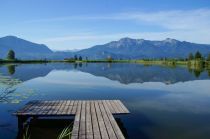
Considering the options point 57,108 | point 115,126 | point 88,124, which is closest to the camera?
point 115,126

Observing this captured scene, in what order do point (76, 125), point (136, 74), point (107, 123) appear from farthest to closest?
point (136, 74) → point (107, 123) → point (76, 125)

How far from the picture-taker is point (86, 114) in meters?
17.4

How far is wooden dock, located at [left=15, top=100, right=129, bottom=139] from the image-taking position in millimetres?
13430

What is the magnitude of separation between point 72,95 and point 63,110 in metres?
11.3

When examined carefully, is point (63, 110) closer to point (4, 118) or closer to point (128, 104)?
point (4, 118)

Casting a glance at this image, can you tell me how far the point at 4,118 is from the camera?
19.6 m

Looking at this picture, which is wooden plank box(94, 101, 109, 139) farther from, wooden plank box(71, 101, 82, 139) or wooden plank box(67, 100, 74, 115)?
wooden plank box(67, 100, 74, 115)

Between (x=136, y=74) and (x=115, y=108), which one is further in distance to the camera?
(x=136, y=74)

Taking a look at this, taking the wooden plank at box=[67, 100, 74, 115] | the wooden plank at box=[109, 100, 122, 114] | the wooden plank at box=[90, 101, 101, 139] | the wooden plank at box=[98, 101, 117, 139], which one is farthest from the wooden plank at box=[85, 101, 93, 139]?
the wooden plank at box=[109, 100, 122, 114]

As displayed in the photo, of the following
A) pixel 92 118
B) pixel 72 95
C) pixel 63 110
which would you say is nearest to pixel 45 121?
pixel 63 110

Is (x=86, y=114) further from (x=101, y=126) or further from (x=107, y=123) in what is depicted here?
(x=101, y=126)

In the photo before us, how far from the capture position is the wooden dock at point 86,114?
1343cm

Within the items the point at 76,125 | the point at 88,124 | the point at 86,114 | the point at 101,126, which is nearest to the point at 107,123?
the point at 101,126

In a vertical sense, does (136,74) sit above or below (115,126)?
below
